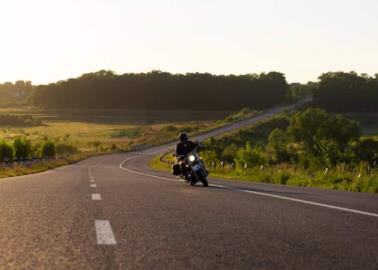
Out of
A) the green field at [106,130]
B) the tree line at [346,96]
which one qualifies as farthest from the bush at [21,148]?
the tree line at [346,96]

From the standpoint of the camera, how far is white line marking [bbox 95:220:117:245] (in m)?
7.71

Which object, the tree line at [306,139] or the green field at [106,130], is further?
the green field at [106,130]

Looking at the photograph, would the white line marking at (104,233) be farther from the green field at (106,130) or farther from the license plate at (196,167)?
the green field at (106,130)

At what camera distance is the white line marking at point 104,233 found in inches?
304

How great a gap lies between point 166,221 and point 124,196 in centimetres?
479

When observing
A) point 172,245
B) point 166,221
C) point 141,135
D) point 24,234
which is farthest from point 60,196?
point 141,135

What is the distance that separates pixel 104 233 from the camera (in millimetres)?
8430

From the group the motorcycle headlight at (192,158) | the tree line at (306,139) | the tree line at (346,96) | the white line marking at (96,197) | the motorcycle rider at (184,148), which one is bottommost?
the tree line at (306,139)

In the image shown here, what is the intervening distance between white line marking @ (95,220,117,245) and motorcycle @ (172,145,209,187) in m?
10.0

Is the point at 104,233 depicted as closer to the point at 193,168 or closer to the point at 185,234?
the point at 185,234

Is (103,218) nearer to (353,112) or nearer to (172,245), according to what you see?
(172,245)

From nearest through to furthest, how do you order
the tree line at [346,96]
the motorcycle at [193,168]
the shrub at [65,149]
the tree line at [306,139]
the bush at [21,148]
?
the motorcycle at [193,168], the bush at [21,148], the tree line at [306,139], the shrub at [65,149], the tree line at [346,96]

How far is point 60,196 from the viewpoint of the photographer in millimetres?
14227

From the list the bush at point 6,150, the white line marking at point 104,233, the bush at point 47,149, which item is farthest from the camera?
the bush at point 47,149
